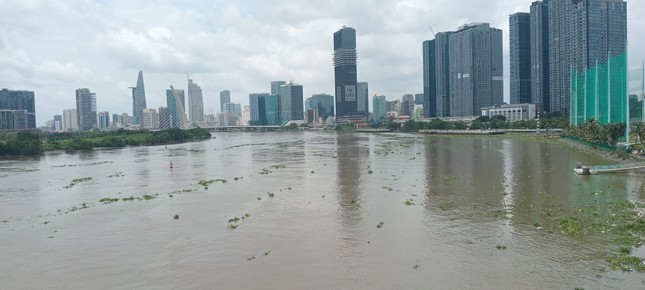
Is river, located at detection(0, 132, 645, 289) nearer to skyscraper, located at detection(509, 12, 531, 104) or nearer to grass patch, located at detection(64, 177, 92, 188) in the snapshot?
grass patch, located at detection(64, 177, 92, 188)

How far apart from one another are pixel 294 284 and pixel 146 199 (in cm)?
1520

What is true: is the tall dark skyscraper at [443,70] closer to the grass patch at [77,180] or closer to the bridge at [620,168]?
the bridge at [620,168]

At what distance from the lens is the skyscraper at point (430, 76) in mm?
178625

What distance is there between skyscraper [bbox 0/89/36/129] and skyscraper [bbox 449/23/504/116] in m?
140

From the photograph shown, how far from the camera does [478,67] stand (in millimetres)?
150375

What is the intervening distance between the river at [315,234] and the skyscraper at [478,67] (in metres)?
127

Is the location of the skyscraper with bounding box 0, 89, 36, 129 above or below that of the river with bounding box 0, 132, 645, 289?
above

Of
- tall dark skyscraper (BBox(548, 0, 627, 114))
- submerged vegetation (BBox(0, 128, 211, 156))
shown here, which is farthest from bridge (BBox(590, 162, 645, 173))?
tall dark skyscraper (BBox(548, 0, 627, 114))

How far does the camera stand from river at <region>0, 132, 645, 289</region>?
11.8m

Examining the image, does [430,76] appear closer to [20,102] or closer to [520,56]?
[520,56]

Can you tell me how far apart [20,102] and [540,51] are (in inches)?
6384

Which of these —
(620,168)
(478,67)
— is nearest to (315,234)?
(620,168)

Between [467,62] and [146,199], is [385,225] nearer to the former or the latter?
[146,199]

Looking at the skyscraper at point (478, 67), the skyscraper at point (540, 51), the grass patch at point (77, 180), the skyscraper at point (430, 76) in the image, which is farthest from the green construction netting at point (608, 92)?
the skyscraper at point (430, 76)
